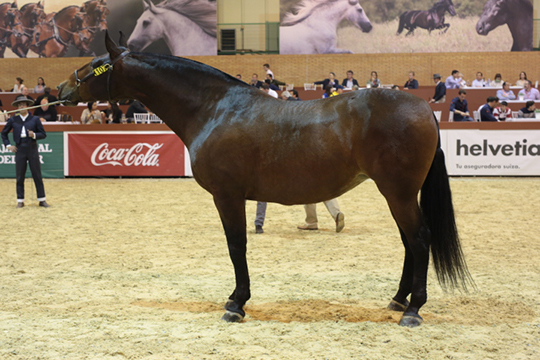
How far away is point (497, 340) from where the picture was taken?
13.2 feet

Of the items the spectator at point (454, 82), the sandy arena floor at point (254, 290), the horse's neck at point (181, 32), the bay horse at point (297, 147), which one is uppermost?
the horse's neck at point (181, 32)

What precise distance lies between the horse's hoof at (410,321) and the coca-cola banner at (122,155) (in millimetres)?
11485

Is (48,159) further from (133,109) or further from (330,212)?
(330,212)

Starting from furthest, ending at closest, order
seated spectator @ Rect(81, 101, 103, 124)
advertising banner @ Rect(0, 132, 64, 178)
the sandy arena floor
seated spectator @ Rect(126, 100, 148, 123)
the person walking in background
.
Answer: seated spectator @ Rect(126, 100, 148, 123), seated spectator @ Rect(81, 101, 103, 124), advertising banner @ Rect(0, 132, 64, 178), the person walking in background, the sandy arena floor

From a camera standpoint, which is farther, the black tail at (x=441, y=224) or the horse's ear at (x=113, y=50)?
the horse's ear at (x=113, y=50)

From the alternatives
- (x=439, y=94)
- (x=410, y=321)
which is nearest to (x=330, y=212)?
(x=410, y=321)

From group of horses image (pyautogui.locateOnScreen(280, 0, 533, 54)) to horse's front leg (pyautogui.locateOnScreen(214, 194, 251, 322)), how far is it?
22.2m

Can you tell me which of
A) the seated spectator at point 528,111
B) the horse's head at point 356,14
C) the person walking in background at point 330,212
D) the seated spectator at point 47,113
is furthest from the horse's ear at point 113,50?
the horse's head at point 356,14

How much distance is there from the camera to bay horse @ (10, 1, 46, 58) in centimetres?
2617

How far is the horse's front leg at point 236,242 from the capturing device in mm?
4582

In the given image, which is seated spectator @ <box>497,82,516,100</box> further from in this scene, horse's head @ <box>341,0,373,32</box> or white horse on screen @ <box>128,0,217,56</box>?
white horse on screen @ <box>128,0,217,56</box>

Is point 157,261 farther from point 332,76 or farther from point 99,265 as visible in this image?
point 332,76

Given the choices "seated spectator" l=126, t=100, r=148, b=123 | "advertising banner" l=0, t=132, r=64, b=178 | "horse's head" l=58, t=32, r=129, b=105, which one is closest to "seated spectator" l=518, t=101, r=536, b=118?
"seated spectator" l=126, t=100, r=148, b=123

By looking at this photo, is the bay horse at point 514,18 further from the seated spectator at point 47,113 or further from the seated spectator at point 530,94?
the seated spectator at point 47,113
